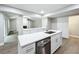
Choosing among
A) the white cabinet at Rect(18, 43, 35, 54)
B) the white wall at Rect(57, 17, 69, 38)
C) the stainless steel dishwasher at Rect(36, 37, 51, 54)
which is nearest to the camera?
the white cabinet at Rect(18, 43, 35, 54)

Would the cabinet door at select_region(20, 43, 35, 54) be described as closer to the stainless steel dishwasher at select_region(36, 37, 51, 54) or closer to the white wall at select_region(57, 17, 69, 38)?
the stainless steel dishwasher at select_region(36, 37, 51, 54)

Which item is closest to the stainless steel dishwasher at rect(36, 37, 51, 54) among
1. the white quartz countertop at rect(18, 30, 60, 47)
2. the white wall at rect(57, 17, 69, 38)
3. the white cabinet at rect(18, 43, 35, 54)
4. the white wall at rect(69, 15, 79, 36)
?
the white quartz countertop at rect(18, 30, 60, 47)

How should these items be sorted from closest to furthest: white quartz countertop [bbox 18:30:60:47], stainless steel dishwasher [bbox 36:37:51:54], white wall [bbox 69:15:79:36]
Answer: white quartz countertop [bbox 18:30:60:47], stainless steel dishwasher [bbox 36:37:51:54], white wall [bbox 69:15:79:36]

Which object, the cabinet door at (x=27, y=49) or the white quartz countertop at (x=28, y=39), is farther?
the white quartz countertop at (x=28, y=39)

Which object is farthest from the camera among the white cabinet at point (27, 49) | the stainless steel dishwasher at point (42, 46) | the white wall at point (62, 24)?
the white wall at point (62, 24)

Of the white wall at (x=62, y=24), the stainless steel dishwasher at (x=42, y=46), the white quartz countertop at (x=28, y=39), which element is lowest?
the stainless steel dishwasher at (x=42, y=46)

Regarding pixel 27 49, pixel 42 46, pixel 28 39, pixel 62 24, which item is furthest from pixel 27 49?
pixel 62 24

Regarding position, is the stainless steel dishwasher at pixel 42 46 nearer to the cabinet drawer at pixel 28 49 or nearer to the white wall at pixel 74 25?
the cabinet drawer at pixel 28 49

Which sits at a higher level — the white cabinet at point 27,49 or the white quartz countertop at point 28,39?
the white quartz countertop at point 28,39

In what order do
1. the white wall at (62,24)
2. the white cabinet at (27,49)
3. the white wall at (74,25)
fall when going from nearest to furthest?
the white cabinet at (27,49)
the white wall at (62,24)
the white wall at (74,25)

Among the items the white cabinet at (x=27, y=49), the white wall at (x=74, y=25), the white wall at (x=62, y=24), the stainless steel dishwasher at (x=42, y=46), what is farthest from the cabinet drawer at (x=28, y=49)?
the white wall at (x=74, y=25)
